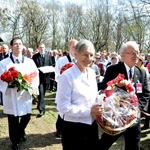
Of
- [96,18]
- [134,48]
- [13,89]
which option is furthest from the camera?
[96,18]

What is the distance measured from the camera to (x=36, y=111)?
7410 mm

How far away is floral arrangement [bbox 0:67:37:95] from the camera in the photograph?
4320mm

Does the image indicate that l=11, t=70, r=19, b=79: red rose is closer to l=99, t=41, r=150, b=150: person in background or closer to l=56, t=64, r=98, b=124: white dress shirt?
l=99, t=41, r=150, b=150: person in background

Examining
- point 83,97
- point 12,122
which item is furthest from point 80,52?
point 12,122

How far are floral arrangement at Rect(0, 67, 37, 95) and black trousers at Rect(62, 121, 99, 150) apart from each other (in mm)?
1736

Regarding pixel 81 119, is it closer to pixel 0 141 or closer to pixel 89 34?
pixel 0 141

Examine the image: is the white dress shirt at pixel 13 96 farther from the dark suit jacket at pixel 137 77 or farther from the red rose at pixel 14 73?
the dark suit jacket at pixel 137 77

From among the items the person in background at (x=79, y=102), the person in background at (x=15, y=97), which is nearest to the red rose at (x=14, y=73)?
the person in background at (x=15, y=97)

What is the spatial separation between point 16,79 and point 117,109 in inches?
85.3

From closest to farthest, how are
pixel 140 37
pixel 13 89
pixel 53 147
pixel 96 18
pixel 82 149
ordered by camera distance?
pixel 82 149 < pixel 13 89 < pixel 53 147 < pixel 140 37 < pixel 96 18

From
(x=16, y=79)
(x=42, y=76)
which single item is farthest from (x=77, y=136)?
(x=42, y=76)

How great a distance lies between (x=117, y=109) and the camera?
292 centimetres

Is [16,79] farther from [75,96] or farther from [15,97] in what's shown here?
[75,96]

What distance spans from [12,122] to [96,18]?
127ft
